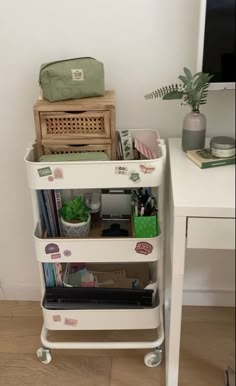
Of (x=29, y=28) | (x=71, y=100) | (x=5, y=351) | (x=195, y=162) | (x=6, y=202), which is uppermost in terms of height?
(x=29, y=28)

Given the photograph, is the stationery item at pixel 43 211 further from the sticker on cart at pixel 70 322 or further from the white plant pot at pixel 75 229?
the sticker on cart at pixel 70 322

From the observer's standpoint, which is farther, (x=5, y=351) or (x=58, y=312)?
(x=5, y=351)

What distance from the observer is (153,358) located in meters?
1.55

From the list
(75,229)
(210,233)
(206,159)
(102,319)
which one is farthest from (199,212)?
(102,319)

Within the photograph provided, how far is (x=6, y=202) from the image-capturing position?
171 centimetres

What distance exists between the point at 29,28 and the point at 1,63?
14 centimetres

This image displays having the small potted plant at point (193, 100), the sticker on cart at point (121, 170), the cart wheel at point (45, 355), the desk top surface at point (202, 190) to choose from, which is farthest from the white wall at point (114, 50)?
the cart wheel at point (45, 355)

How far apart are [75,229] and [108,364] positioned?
1.64 feet

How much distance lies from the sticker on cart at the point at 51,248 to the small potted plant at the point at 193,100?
19.0 inches

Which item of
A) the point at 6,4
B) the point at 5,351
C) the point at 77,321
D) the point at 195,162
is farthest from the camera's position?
the point at 5,351

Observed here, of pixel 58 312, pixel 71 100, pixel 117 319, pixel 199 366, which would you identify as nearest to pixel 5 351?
pixel 58 312

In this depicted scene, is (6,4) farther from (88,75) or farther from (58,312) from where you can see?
(58,312)

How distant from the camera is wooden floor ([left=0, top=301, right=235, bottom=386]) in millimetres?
1493

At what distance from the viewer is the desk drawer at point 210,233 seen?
1129mm
